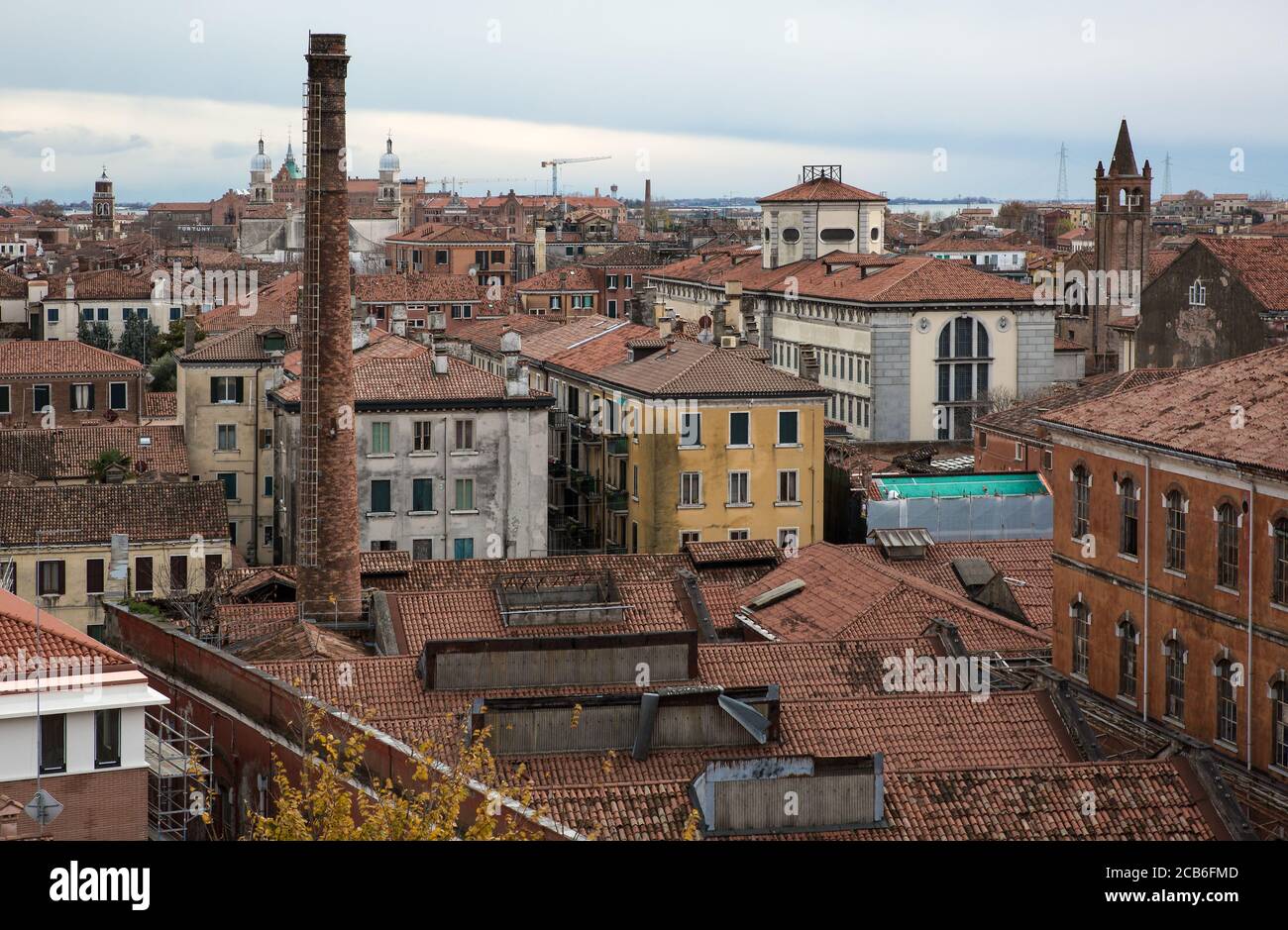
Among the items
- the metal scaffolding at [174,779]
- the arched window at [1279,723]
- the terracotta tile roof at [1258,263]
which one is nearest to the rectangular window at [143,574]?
the metal scaffolding at [174,779]

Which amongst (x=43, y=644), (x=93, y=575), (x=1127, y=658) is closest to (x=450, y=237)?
(x=93, y=575)

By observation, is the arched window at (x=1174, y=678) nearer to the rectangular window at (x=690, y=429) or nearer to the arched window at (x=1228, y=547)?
the arched window at (x=1228, y=547)

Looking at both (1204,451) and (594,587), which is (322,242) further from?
(1204,451)

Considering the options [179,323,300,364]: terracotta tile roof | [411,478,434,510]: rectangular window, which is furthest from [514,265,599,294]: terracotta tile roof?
[411,478,434,510]: rectangular window

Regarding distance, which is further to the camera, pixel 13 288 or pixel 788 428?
pixel 13 288

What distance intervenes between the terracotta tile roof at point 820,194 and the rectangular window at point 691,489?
32.9 m

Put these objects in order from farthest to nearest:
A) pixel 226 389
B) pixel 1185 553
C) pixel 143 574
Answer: pixel 226 389, pixel 143 574, pixel 1185 553

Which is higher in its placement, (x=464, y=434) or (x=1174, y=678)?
(x=464, y=434)

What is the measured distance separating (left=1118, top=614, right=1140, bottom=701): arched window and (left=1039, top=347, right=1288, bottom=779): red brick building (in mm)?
21

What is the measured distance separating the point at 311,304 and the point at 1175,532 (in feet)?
→ 56.8

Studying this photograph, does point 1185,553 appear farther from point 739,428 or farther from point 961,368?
point 961,368

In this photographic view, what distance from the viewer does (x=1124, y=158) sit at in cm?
7838

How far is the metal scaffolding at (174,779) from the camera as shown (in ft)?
73.8
